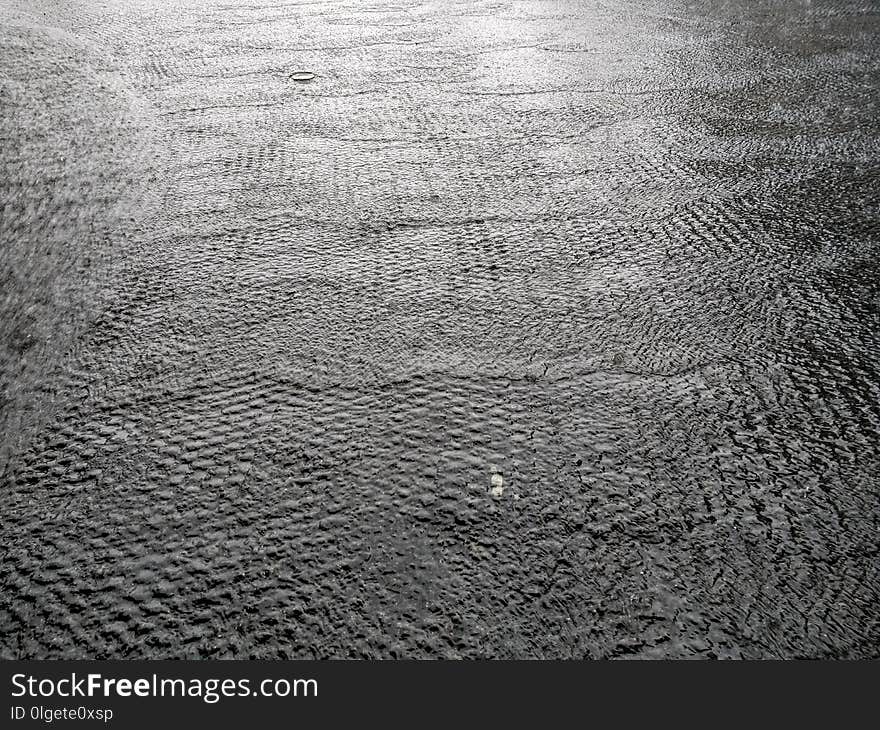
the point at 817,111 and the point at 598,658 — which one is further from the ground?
the point at 817,111

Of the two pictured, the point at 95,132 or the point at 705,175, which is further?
the point at 95,132

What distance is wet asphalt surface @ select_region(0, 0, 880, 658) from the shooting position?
1238 millimetres

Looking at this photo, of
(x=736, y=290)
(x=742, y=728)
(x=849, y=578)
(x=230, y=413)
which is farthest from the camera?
(x=736, y=290)

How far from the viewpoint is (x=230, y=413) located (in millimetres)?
1646

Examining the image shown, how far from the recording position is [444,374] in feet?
5.74

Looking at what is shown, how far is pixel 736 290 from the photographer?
204 centimetres

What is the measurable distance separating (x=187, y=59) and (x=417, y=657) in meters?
3.97

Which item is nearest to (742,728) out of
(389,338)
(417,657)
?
(417,657)

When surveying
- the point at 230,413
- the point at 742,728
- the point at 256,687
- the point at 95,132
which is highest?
the point at 95,132

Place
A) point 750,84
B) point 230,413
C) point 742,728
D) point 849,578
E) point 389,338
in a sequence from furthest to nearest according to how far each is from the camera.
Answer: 1. point 750,84
2. point 389,338
3. point 230,413
4. point 849,578
5. point 742,728

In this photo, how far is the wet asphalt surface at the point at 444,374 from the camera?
4.06ft

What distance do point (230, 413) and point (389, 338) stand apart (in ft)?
1.46

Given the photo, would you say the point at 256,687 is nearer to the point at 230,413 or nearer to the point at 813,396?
the point at 230,413

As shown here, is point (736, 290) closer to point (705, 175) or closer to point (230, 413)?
point (705, 175)
